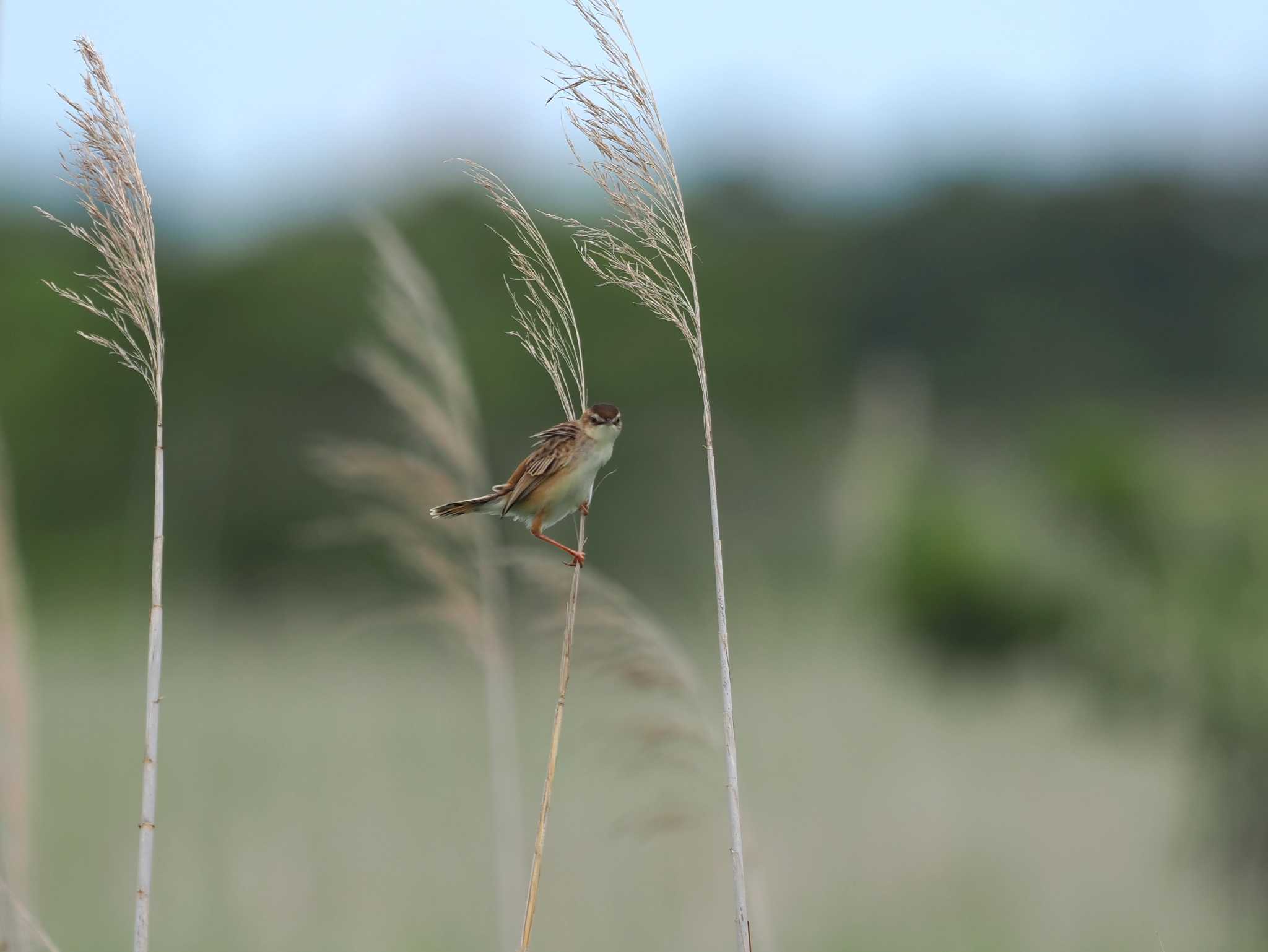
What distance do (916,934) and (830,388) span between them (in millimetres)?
18732

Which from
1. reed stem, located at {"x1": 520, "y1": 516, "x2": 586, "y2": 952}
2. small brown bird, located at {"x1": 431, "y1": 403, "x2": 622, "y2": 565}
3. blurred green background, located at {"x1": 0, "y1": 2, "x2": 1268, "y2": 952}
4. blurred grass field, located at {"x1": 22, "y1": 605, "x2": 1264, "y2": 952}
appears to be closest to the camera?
reed stem, located at {"x1": 520, "y1": 516, "x2": 586, "y2": 952}

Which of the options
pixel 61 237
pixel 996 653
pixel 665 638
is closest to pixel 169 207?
pixel 61 237

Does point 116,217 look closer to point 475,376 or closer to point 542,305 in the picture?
point 542,305

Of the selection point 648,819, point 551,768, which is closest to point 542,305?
point 551,768

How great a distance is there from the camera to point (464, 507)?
2.62 meters

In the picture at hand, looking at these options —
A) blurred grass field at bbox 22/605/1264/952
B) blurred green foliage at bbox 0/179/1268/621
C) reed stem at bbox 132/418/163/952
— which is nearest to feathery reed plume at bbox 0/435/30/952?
reed stem at bbox 132/418/163/952

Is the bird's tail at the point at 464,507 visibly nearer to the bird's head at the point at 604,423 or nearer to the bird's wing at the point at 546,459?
the bird's wing at the point at 546,459

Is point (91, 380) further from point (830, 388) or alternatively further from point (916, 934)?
point (916, 934)

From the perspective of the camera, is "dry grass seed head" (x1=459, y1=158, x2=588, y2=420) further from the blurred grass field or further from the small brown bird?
the blurred grass field

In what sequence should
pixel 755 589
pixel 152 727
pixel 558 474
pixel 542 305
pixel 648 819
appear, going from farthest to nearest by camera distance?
pixel 755 589
pixel 648 819
pixel 558 474
pixel 542 305
pixel 152 727

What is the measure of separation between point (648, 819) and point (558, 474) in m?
1.04

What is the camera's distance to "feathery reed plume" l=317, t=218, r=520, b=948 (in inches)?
140

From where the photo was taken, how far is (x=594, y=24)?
82.1 inches

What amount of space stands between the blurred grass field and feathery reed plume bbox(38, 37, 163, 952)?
1.23 metres
